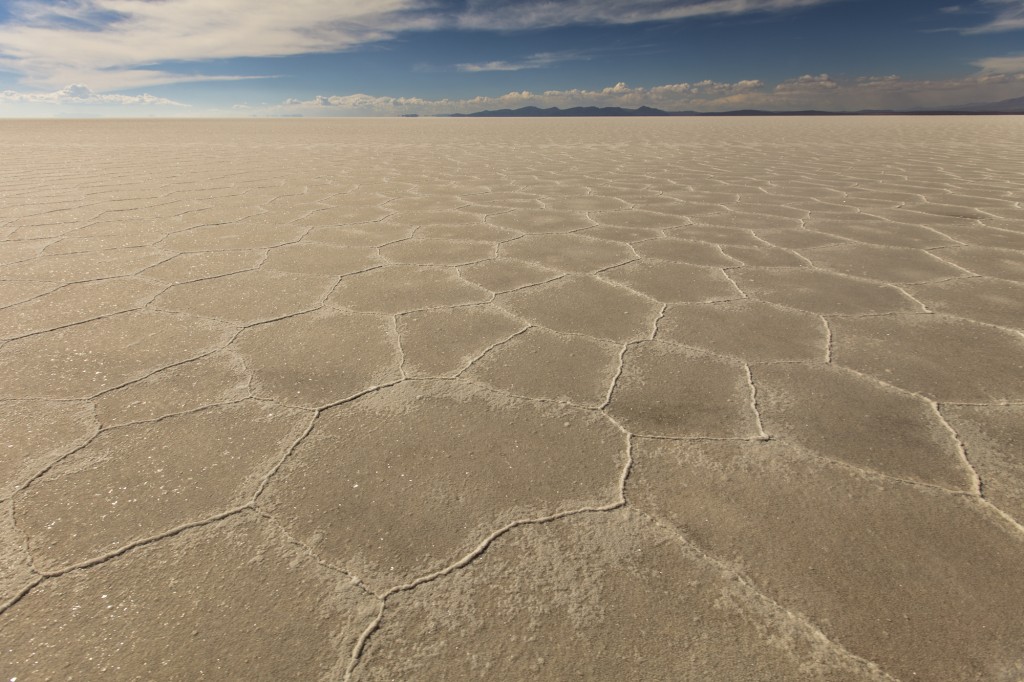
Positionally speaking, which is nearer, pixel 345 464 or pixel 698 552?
pixel 698 552

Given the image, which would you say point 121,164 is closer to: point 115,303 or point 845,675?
point 115,303

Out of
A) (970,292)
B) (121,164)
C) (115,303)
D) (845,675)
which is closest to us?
(845,675)

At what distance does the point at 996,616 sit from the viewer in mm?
707

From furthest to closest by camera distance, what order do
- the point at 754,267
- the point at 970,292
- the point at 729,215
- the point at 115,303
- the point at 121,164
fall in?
the point at 121,164 → the point at 729,215 → the point at 754,267 → the point at 970,292 → the point at 115,303

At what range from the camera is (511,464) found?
3.33ft

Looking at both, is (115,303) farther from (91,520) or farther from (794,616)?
(794,616)

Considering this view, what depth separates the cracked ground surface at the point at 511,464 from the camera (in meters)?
0.69

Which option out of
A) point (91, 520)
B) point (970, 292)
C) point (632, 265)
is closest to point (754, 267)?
point (632, 265)

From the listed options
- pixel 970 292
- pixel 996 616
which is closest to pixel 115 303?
pixel 996 616

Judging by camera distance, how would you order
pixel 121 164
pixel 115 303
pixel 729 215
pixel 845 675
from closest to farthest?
pixel 845 675, pixel 115 303, pixel 729 215, pixel 121 164

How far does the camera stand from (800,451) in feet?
3.44

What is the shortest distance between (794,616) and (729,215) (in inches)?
117

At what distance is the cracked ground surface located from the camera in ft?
2.25

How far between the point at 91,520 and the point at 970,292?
258cm
